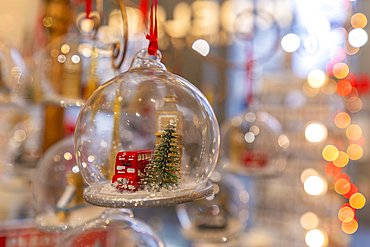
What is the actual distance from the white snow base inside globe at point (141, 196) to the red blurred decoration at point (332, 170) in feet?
7.89

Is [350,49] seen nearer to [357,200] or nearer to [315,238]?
[357,200]

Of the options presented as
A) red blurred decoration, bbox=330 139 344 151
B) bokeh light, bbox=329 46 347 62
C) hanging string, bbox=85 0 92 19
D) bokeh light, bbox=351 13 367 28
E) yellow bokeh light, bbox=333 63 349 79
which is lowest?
red blurred decoration, bbox=330 139 344 151

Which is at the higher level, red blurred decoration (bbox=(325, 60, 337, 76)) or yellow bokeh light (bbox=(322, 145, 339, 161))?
red blurred decoration (bbox=(325, 60, 337, 76))

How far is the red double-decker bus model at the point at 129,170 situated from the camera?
46 centimetres

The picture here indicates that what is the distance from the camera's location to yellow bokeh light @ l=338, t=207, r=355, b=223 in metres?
2.50

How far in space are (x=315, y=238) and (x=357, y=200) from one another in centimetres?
72

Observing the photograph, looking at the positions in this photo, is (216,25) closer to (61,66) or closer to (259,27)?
(259,27)

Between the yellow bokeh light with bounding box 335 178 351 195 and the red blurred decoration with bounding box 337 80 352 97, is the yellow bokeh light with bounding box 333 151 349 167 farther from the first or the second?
the red blurred decoration with bounding box 337 80 352 97

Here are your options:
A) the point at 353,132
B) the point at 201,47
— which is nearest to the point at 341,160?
the point at 353,132

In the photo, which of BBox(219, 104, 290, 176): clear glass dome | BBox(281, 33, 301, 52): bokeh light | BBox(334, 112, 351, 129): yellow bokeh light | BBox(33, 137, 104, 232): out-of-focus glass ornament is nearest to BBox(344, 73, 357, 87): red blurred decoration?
BBox(334, 112, 351, 129): yellow bokeh light

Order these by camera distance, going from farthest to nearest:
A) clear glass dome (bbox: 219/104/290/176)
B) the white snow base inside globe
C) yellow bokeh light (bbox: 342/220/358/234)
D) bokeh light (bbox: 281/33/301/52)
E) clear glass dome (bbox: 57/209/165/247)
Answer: yellow bokeh light (bbox: 342/220/358/234)
bokeh light (bbox: 281/33/301/52)
clear glass dome (bbox: 219/104/290/176)
clear glass dome (bbox: 57/209/165/247)
the white snow base inside globe

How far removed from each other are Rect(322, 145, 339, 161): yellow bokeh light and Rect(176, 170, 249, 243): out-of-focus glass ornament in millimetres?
1671

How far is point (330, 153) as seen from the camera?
2.62 meters

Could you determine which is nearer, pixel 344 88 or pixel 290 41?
pixel 290 41
